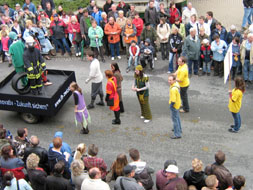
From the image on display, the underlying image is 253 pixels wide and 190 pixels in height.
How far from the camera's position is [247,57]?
37.1 ft

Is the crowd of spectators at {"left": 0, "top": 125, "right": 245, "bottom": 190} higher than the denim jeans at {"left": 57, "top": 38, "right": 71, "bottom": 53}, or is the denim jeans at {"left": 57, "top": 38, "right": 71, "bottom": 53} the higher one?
the denim jeans at {"left": 57, "top": 38, "right": 71, "bottom": 53}

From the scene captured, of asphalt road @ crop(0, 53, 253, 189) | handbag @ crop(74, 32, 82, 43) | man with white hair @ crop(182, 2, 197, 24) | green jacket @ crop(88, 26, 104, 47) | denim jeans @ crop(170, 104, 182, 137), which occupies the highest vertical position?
man with white hair @ crop(182, 2, 197, 24)

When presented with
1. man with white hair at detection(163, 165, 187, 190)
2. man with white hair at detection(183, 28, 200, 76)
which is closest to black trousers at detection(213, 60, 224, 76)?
man with white hair at detection(183, 28, 200, 76)

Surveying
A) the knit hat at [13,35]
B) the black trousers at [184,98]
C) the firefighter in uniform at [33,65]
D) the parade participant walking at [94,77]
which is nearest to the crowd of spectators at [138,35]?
the knit hat at [13,35]

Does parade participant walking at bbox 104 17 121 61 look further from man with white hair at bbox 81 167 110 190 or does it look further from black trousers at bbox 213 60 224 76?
man with white hair at bbox 81 167 110 190

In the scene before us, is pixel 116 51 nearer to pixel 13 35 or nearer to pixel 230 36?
pixel 13 35

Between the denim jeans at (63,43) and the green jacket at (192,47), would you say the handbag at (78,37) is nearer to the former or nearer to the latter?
the denim jeans at (63,43)

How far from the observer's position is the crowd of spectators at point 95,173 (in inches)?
225

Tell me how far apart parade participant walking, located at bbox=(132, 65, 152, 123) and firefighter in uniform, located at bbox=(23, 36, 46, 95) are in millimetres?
2627

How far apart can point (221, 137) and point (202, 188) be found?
343 centimetres

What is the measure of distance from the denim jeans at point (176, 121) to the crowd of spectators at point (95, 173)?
2394 mm

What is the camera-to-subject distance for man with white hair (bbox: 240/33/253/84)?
1107cm

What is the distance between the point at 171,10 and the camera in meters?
14.8

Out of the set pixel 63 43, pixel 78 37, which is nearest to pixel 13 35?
pixel 63 43
